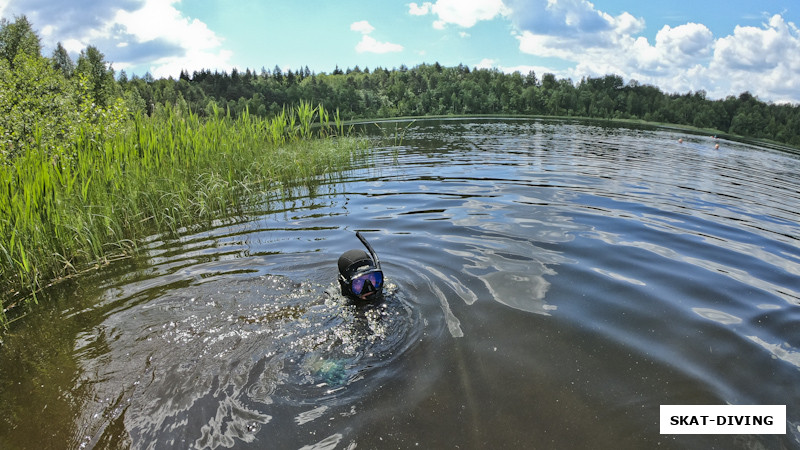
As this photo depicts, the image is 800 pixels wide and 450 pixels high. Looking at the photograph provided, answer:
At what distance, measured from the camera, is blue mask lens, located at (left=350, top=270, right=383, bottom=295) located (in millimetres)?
4047

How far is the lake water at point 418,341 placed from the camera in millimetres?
2902

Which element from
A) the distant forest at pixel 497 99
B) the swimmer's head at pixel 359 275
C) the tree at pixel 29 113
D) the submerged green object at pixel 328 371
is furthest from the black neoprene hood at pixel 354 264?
the distant forest at pixel 497 99

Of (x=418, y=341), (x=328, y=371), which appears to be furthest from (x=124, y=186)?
(x=418, y=341)

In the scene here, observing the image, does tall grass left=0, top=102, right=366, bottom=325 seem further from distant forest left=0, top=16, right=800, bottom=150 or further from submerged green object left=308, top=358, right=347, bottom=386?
distant forest left=0, top=16, right=800, bottom=150

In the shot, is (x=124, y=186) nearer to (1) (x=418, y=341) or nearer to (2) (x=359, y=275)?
(2) (x=359, y=275)

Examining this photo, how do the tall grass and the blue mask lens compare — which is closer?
the blue mask lens

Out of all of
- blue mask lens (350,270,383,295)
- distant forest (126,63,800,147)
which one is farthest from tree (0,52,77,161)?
distant forest (126,63,800,147)

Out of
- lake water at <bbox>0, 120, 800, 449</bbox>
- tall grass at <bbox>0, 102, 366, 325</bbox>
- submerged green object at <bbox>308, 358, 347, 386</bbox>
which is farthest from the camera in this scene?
tall grass at <bbox>0, 102, 366, 325</bbox>

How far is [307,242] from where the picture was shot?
21.7ft

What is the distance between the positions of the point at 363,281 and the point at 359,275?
4.0 inches

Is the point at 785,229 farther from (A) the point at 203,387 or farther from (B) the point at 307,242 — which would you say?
(A) the point at 203,387

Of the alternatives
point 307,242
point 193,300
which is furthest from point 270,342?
point 307,242

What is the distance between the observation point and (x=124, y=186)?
7.11m

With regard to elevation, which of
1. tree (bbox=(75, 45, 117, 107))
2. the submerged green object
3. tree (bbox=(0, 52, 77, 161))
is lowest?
the submerged green object
